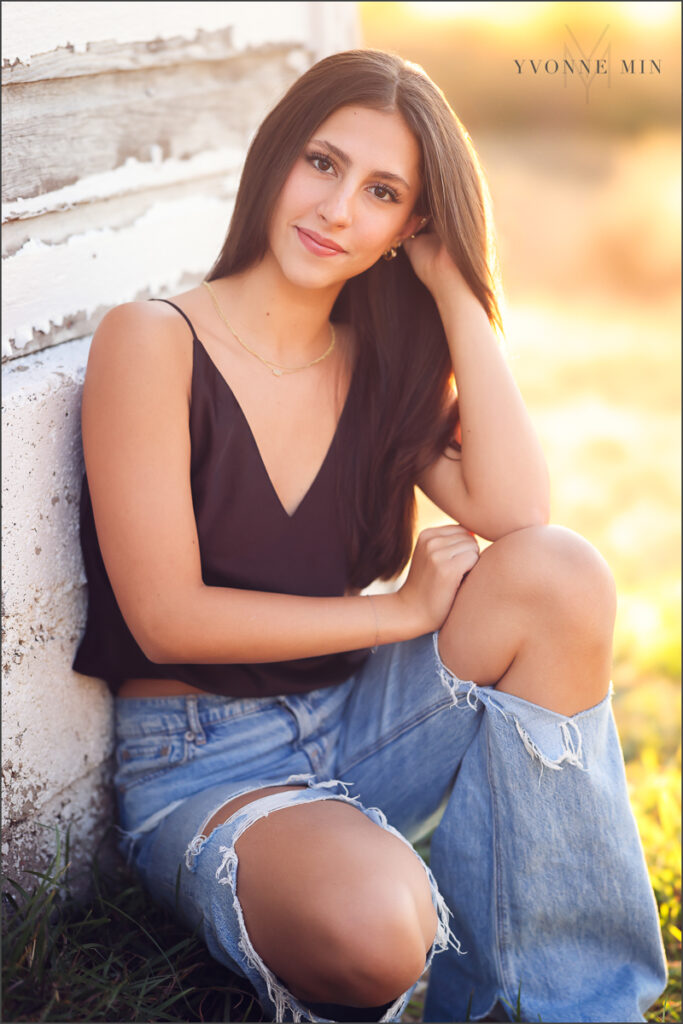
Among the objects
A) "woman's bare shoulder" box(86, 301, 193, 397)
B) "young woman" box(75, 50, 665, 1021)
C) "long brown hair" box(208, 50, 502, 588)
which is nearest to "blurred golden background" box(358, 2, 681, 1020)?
"young woman" box(75, 50, 665, 1021)

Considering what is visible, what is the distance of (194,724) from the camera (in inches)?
76.5

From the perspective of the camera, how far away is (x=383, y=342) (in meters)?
2.20

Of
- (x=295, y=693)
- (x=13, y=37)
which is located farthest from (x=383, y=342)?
(x=13, y=37)

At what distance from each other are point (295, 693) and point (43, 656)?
484mm

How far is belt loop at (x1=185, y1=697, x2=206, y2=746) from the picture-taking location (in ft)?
6.37

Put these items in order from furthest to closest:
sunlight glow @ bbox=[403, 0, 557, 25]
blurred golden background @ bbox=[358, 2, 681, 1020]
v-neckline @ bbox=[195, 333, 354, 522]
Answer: sunlight glow @ bbox=[403, 0, 557, 25] < blurred golden background @ bbox=[358, 2, 681, 1020] < v-neckline @ bbox=[195, 333, 354, 522]

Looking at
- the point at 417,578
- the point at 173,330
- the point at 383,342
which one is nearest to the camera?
the point at 173,330

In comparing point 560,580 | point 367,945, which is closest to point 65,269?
point 560,580

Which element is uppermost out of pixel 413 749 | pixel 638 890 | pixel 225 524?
pixel 225 524

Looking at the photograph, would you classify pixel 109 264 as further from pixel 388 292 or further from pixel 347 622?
pixel 347 622

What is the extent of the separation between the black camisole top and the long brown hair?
106 mm

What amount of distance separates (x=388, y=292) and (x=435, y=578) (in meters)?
0.65

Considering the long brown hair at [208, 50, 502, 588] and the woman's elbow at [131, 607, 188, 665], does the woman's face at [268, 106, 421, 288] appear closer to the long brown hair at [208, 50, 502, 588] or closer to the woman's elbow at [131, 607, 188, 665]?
the long brown hair at [208, 50, 502, 588]

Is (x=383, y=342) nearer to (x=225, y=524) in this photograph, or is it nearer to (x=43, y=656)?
(x=225, y=524)
